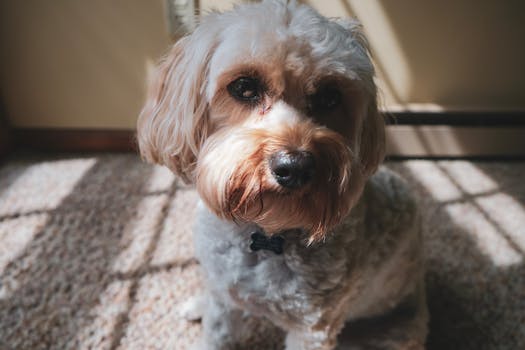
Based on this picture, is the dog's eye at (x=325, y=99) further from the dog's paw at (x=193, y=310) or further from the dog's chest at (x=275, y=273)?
the dog's paw at (x=193, y=310)

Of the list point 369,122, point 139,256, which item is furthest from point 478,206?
point 139,256

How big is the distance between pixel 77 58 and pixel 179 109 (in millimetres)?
1281

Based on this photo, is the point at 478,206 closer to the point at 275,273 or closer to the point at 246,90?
the point at 275,273

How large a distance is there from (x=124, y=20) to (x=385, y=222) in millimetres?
1432

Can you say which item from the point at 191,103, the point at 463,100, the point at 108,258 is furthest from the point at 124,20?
the point at 463,100

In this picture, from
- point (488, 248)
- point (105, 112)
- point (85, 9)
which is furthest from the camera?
point (105, 112)

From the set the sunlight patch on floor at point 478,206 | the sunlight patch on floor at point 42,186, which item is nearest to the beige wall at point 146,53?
the sunlight patch on floor at point 42,186

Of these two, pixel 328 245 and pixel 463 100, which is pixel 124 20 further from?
pixel 463 100

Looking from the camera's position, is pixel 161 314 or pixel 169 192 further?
pixel 169 192

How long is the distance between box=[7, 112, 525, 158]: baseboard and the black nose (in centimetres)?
150

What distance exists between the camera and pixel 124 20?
1.85 meters

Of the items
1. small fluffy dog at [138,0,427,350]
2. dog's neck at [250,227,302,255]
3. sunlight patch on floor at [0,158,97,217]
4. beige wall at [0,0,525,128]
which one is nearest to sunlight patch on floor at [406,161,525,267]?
beige wall at [0,0,525,128]

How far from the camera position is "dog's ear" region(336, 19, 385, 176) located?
89 cm

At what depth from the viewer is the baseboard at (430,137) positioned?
213 centimetres
